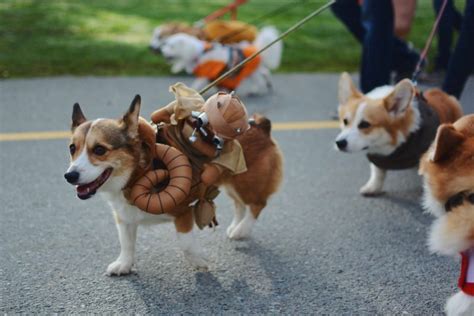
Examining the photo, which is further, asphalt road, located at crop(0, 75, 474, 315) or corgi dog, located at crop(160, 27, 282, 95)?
corgi dog, located at crop(160, 27, 282, 95)

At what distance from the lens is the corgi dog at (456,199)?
7.37 ft

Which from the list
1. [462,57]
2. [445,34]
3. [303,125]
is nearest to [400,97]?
[462,57]

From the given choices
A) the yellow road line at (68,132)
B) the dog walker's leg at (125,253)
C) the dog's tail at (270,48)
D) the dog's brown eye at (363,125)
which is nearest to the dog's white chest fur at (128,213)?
the dog walker's leg at (125,253)

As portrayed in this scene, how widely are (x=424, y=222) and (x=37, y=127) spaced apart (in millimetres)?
3192

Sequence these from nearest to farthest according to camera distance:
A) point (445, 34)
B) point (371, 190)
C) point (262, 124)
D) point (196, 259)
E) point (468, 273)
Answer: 1. point (468, 273)
2. point (196, 259)
3. point (262, 124)
4. point (371, 190)
5. point (445, 34)

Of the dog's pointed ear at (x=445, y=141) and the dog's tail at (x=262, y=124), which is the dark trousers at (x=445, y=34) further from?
the dog's pointed ear at (x=445, y=141)

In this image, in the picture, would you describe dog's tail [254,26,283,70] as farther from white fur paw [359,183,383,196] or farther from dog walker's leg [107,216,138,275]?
dog walker's leg [107,216,138,275]

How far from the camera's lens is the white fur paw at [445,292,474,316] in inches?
89.0

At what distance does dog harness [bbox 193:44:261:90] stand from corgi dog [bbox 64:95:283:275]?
2651 millimetres

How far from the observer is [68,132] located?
481cm

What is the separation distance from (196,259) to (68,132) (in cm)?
236

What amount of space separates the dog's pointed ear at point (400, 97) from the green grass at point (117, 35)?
2.99 m

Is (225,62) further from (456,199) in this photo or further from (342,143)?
(456,199)

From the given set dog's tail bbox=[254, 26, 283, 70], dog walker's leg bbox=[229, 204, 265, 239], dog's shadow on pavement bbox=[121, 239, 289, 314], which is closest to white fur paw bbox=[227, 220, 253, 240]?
dog walker's leg bbox=[229, 204, 265, 239]
